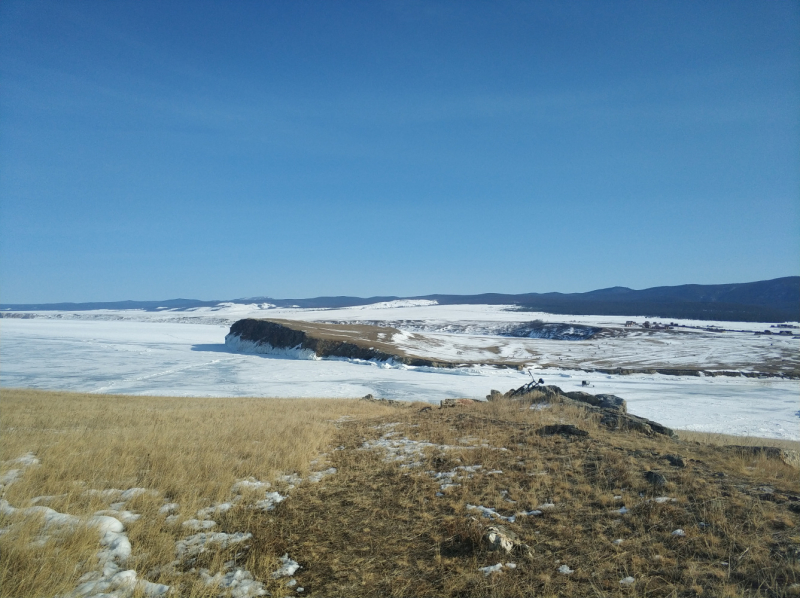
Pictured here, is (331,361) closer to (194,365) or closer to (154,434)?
(194,365)

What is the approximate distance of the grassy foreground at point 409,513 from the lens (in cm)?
448

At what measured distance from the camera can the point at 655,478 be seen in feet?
22.4

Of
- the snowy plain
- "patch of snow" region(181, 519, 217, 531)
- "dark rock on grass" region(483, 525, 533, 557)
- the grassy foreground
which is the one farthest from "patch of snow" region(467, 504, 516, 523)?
the snowy plain

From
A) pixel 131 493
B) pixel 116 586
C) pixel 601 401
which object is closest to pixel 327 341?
pixel 601 401

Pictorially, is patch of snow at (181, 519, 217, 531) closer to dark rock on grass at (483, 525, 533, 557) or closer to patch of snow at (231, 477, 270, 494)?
patch of snow at (231, 477, 270, 494)

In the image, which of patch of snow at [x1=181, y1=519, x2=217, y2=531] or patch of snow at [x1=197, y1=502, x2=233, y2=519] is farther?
patch of snow at [x1=197, y1=502, x2=233, y2=519]

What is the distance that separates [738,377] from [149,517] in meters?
45.0

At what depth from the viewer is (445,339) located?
69.1 metres

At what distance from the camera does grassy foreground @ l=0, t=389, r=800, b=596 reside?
A: 4.48 meters

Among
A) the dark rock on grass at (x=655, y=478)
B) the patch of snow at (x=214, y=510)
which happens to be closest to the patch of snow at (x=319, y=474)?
the patch of snow at (x=214, y=510)

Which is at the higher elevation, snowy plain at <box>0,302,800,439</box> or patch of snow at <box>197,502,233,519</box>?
patch of snow at <box>197,502,233,519</box>

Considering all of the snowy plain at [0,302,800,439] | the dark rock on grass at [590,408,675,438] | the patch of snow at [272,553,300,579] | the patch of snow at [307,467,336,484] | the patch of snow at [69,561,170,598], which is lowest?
the snowy plain at [0,302,800,439]

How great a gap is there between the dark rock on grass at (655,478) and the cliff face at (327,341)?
38444 mm

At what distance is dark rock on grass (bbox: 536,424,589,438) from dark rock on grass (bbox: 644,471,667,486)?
305 cm
